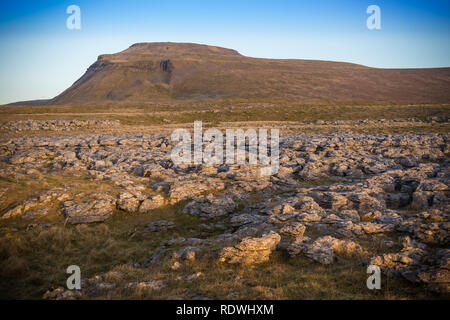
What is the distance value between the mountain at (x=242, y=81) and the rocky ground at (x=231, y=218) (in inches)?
3343

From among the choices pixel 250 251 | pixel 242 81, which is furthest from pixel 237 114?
pixel 242 81

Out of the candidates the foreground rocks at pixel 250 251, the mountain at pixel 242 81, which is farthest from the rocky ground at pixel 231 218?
the mountain at pixel 242 81

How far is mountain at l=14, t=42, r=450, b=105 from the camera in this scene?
365 ft

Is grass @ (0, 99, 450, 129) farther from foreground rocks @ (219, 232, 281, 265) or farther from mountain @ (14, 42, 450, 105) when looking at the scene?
foreground rocks @ (219, 232, 281, 265)

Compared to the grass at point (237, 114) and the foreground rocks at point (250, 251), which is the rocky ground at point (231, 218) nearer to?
the foreground rocks at point (250, 251)

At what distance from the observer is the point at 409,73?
142125mm

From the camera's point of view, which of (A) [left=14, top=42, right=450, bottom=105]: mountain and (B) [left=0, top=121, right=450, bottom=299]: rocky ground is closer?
(B) [left=0, top=121, right=450, bottom=299]: rocky ground

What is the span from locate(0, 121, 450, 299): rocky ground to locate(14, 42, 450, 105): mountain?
279ft

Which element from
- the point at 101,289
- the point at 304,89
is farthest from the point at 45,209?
the point at 304,89

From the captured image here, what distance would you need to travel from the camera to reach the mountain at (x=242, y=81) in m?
111

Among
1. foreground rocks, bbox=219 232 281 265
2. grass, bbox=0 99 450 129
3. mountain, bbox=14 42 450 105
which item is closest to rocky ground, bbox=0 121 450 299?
foreground rocks, bbox=219 232 281 265

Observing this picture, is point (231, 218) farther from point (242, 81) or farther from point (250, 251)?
point (242, 81)

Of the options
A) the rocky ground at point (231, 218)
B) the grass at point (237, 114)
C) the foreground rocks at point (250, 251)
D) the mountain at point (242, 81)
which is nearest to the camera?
the rocky ground at point (231, 218)

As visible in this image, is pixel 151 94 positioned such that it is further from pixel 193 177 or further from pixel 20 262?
pixel 20 262
